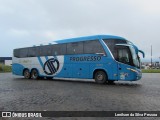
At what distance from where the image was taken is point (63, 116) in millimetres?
7836

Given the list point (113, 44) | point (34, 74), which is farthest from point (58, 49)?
point (113, 44)

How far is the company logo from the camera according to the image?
23852mm

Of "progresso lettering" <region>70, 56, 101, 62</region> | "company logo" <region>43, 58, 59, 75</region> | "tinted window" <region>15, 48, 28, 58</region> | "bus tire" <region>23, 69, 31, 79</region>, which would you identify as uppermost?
"tinted window" <region>15, 48, 28, 58</region>

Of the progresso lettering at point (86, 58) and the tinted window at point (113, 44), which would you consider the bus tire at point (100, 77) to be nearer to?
the progresso lettering at point (86, 58)

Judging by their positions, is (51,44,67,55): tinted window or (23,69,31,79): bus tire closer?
(51,44,67,55): tinted window

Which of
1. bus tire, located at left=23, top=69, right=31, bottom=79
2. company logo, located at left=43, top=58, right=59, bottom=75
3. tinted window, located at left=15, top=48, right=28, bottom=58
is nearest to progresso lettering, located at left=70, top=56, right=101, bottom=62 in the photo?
company logo, located at left=43, top=58, right=59, bottom=75

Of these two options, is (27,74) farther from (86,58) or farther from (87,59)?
(87,59)

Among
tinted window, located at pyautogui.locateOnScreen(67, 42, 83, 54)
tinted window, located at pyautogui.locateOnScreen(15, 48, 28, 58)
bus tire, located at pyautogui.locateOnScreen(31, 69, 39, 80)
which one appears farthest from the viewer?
tinted window, located at pyautogui.locateOnScreen(15, 48, 28, 58)

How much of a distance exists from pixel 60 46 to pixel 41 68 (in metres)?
3.37

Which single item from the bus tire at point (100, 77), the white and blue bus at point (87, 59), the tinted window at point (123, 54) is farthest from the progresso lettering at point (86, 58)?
the tinted window at point (123, 54)

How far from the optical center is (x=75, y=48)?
71.9ft

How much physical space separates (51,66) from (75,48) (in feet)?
11.5

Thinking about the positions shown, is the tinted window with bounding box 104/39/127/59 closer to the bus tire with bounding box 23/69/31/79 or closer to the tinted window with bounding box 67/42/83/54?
the tinted window with bounding box 67/42/83/54

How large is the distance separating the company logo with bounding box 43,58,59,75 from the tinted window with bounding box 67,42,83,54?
190cm
